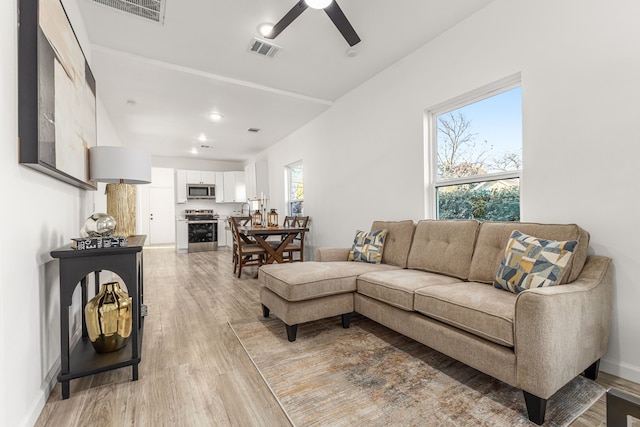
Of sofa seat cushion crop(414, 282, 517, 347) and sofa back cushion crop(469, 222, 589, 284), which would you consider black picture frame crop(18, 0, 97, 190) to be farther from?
sofa back cushion crop(469, 222, 589, 284)

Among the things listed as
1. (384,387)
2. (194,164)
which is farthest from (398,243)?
(194,164)

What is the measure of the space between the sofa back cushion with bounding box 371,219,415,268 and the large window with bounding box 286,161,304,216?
2.91 metres

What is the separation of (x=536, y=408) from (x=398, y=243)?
1714 millimetres

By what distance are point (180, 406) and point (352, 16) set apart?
309cm

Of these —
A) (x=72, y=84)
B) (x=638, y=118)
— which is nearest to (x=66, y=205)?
(x=72, y=84)

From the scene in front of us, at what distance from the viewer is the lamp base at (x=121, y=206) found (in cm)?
246

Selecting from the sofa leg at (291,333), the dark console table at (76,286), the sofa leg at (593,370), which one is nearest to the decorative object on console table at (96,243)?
the dark console table at (76,286)

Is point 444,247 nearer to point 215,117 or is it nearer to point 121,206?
point 121,206

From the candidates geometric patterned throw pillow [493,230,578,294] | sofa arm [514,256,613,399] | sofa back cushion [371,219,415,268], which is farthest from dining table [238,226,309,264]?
sofa arm [514,256,613,399]

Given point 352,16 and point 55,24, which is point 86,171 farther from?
point 352,16

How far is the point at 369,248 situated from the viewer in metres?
3.05

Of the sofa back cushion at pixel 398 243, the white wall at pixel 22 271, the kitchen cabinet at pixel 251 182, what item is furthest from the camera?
the kitchen cabinet at pixel 251 182

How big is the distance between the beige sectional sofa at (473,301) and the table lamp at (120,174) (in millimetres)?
1250

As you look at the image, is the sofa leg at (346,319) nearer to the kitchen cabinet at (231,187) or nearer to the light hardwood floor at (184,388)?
the light hardwood floor at (184,388)
